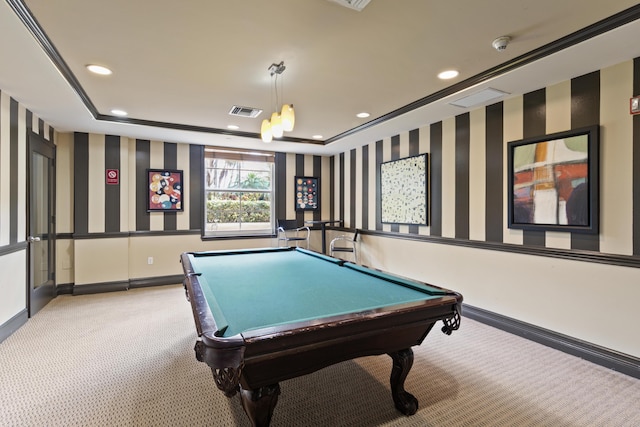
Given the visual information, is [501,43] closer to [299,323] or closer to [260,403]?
[299,323]

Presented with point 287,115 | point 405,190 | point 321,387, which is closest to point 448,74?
point 287,115

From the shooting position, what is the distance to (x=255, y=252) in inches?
140

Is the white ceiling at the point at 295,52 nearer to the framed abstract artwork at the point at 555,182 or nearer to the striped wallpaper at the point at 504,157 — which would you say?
the striped wallpaper at the point at 504,157

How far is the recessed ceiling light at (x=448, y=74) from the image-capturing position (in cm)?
276

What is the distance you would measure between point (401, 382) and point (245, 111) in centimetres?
331

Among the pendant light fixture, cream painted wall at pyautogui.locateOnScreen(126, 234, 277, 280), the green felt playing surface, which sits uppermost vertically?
the pendant light fixture

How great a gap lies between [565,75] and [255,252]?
11.0ft

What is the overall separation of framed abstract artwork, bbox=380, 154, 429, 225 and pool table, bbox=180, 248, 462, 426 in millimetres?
2185

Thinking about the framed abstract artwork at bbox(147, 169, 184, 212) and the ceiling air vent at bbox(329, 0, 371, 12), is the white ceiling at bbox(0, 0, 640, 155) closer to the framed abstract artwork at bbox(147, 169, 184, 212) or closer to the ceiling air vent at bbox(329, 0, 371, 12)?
the ceiling air vent at bbox(329, 0, 371, 12)

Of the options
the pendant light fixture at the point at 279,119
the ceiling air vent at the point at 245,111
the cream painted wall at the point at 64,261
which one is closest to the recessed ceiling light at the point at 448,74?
the pendant light fixture at the point at 279,119

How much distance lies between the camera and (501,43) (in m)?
2.24

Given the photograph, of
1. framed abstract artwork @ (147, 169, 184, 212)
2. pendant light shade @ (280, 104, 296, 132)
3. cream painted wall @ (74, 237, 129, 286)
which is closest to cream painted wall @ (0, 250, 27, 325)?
cream painted wall @ (74, 237, 129, 286)

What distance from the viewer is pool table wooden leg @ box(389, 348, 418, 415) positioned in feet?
6.21

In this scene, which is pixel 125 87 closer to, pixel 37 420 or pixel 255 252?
pixel 255 252
